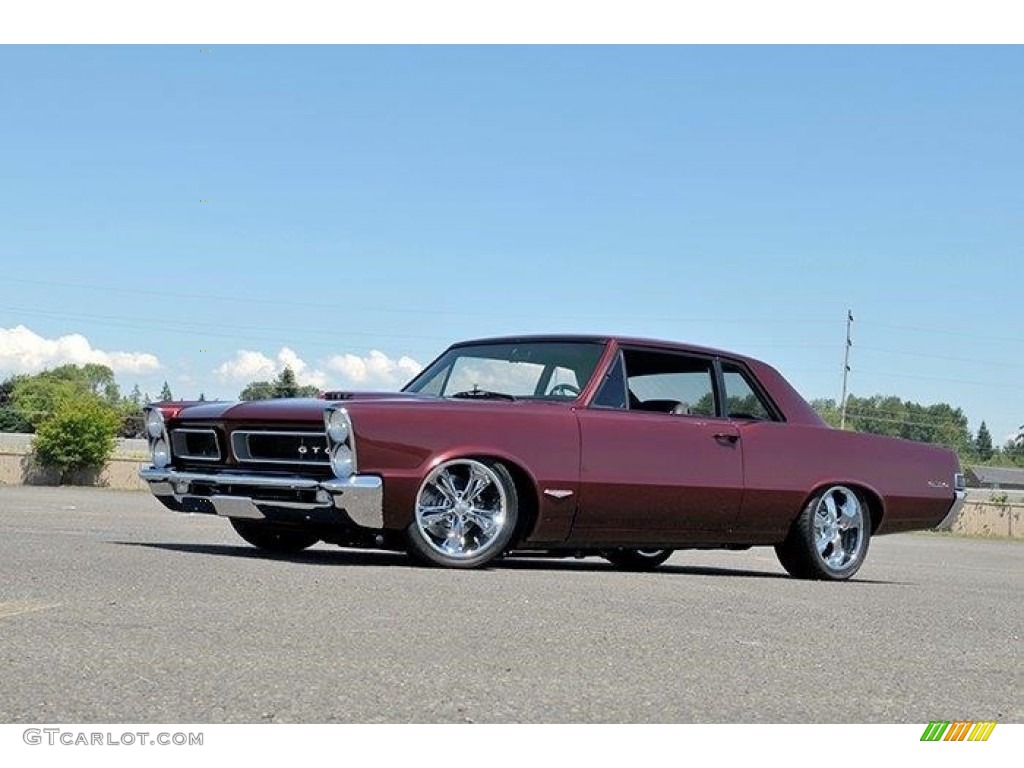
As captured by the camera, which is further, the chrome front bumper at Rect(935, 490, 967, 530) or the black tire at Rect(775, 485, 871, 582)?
the chrome front bumper at Rect(935, 490, 967, 530)

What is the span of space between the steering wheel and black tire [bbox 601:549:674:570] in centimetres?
169

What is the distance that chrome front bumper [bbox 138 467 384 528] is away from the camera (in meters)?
8.13

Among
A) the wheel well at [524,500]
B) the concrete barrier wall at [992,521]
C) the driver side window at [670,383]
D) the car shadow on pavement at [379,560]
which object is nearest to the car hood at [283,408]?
the wheel well at [524,500]

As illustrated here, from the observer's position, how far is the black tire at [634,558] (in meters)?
10.7

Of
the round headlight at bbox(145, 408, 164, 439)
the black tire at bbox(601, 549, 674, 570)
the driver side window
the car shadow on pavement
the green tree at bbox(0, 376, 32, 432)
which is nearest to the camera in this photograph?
the car shadow on pavement

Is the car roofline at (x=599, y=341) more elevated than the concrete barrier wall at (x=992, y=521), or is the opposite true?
the car roofline at (x=599, y=341)

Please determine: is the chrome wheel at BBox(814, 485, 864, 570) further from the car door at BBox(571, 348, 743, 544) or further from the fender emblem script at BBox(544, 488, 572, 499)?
the fender emblem script at BBox(544, 488, 572, 499)

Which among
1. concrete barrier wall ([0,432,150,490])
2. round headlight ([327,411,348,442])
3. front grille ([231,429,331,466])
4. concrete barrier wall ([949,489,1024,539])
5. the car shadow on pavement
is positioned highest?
round headlight ([327,411,348,442])

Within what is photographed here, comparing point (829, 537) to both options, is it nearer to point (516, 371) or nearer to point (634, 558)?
point (634, 558)

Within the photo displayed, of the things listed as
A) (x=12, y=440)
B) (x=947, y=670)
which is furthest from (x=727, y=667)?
(x=12, y=440)

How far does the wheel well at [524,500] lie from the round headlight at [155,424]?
2260 mm
